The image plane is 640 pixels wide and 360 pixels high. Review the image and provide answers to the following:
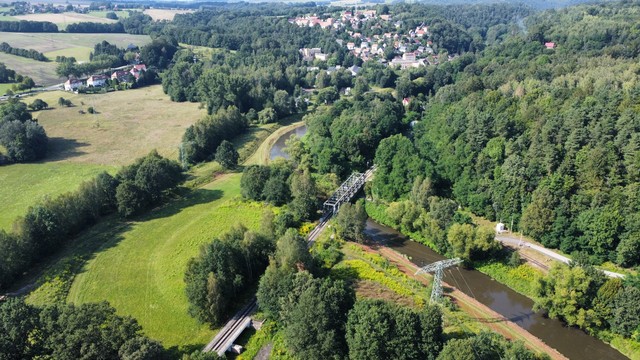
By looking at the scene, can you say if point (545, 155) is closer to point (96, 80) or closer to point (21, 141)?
point (21, 141)

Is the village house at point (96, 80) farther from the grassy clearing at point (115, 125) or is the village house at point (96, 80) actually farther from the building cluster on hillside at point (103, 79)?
the grassy clearing at point (115, 125)

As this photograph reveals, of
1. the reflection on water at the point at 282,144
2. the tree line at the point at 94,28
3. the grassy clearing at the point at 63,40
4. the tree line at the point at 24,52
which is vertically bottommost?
the reflection on water at the point at 282,144

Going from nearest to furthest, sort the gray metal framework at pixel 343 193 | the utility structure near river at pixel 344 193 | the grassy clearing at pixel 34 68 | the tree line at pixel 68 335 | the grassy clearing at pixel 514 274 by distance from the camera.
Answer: the tree line at pixel 68 335
the grassy clearing at pixel 514 274
the utility structure near river at pixel 344 193
the gray metal framework at pixel 343 193
the grassy clearing at pixel 34 68

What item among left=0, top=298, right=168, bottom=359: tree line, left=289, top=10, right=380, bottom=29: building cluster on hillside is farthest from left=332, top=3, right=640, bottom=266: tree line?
left=289, top=10, right=380, bottom=29: building cluster on hillside

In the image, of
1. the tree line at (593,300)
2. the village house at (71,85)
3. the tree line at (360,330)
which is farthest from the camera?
the village house at (71,85)

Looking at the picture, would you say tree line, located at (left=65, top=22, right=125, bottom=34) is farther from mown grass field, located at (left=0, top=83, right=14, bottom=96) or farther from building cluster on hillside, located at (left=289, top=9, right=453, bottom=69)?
building cluster on hillside, located at (left=289, top=9, right=453, bottom=69)

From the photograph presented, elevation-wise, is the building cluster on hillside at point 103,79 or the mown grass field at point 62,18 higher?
the mown grass field at point 62,18

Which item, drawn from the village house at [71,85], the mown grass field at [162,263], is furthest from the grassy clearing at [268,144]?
the village house at [71,85]
